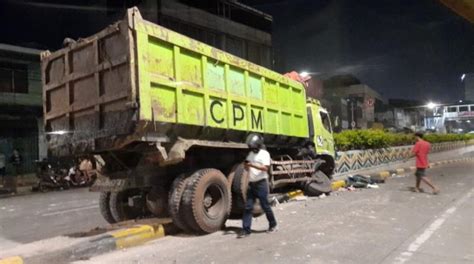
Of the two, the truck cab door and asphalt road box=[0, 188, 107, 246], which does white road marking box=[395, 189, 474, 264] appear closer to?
the truck cab door

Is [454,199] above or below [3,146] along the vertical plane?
below

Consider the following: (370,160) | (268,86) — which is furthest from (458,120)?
(268,86)

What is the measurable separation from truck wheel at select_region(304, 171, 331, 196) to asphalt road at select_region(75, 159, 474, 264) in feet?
5.43

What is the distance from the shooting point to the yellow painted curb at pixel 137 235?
6.76 metres

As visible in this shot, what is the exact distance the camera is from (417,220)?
8.17 metres

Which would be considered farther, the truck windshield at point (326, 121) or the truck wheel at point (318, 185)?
the truck windshield at point (326, 121)

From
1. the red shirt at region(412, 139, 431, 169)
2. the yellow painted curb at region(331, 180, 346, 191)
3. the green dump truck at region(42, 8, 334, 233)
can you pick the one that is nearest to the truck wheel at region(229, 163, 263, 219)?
the green dump truck at region(42, 8, 334, 233)

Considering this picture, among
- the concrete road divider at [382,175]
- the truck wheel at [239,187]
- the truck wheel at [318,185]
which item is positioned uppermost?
the truck wheel at [239,187]

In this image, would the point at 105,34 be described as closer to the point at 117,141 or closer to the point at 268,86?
the point at 117,141

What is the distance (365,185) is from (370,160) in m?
7.89

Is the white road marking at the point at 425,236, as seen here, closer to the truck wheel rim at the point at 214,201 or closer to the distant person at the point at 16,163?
the truck wheel rim at the point at 214,201

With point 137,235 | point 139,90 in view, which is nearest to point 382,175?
point 137,235

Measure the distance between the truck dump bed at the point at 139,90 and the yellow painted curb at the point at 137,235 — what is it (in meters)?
1.28

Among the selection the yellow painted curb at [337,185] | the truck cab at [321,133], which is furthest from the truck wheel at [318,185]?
the yellow painted curb at [337,185]
